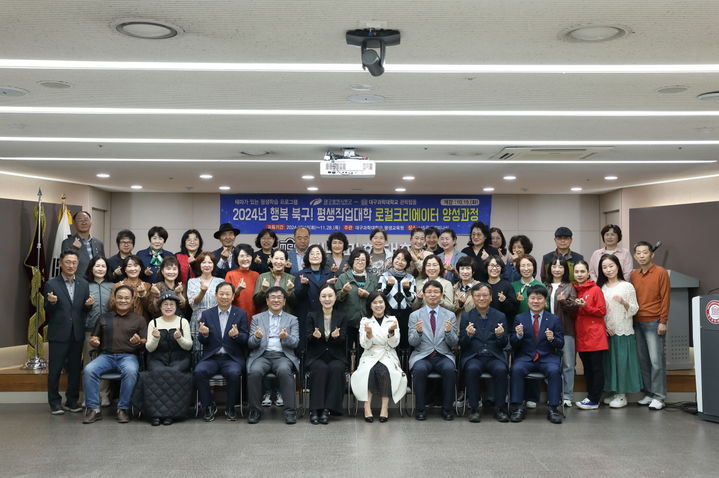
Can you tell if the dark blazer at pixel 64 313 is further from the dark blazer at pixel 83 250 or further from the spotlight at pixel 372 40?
the spotlight at pixel 372 40

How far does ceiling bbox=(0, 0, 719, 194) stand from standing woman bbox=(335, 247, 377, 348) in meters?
1.41

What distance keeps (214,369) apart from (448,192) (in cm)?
766

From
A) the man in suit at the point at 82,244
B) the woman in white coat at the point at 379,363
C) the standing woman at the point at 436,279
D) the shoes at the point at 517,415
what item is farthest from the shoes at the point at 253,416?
the man in suit at the point at 82,244

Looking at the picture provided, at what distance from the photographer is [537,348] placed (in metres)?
6.65

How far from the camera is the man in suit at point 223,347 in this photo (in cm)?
642

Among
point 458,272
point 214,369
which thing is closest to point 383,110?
point 458,272

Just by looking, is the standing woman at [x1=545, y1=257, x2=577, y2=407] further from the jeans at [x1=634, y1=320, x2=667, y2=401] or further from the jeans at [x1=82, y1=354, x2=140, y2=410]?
the jeans at [x1=82, y1=354, x2=140, y2=410]

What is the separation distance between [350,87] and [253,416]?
309cm

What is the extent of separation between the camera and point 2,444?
5.52 m

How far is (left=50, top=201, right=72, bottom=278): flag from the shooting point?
942 cm

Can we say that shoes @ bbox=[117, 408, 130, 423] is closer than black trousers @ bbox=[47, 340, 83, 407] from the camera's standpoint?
Yes

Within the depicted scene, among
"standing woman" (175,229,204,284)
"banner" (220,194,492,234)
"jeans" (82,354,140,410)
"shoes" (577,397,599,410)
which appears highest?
"banner" (220,194,492,234)

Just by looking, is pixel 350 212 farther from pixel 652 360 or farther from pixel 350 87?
pixel 350 87

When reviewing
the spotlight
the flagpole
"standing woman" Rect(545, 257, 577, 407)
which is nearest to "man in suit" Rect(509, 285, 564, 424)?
"standing woman" Rect(545, 257, 577, 407)
